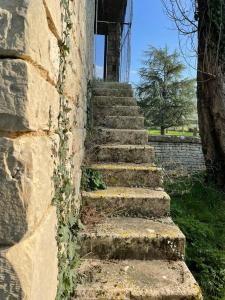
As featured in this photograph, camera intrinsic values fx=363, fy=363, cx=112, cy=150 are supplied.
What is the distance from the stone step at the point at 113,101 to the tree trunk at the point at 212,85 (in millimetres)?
1408

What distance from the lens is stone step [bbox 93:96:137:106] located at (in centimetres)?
519

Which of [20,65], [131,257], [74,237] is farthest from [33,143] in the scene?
[131,257]

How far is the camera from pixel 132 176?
356cm

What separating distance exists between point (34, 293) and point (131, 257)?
5.16 ft

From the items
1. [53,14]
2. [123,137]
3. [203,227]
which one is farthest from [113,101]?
[53,14]

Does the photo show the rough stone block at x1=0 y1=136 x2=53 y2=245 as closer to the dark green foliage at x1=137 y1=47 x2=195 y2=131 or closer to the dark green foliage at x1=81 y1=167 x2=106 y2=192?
the dark green foliage at x1=81 y1=167 x2=106 y2=192

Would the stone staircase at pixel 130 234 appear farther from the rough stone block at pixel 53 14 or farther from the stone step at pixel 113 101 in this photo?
the rough stone block at pixel 53 14

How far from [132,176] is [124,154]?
46cm

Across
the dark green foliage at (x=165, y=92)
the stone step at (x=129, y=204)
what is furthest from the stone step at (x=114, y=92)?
the dark green foliage at (x=165, y=92)

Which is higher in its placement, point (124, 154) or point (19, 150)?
point (19, 150)

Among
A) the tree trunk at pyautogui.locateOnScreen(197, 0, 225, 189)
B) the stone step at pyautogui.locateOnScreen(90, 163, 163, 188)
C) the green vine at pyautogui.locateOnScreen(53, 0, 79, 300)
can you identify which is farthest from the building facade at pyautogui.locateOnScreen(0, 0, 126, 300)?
the tree trunk at pyautogui.locateOnScreen(197, 0, 225, 189)

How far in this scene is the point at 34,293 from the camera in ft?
3.74

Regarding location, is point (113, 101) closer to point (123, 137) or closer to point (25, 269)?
point (123, 137)

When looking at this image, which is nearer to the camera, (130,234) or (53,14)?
(53,14)
